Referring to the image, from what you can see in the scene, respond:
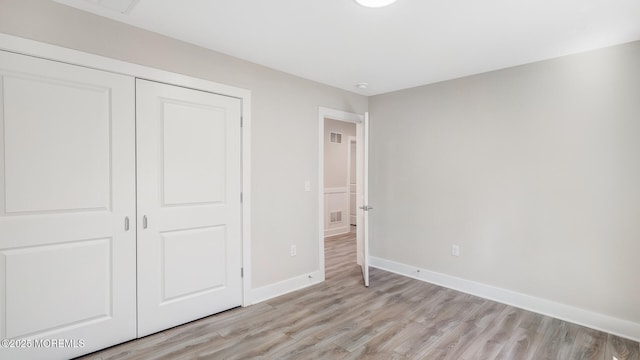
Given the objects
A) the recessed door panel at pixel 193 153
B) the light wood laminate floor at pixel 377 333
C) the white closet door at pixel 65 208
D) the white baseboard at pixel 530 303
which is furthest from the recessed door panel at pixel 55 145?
the white baseboard at pixel 530 303

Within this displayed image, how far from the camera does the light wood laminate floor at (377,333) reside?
2225 millimetres

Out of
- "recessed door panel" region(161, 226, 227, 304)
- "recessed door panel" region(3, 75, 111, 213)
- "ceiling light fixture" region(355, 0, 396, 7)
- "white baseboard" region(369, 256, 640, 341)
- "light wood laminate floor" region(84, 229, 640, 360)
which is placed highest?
"ceiling light fixture" region(355, 0, 396, 7)

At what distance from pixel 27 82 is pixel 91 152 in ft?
1.75

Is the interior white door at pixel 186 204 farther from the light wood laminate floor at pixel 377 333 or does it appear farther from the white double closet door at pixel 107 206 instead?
the light wood laminate floor at pixel 377 333

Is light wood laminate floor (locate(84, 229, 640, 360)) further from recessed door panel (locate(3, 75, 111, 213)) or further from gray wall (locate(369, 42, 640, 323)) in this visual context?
recessed door panel (locate(3, 75, 111, 213))

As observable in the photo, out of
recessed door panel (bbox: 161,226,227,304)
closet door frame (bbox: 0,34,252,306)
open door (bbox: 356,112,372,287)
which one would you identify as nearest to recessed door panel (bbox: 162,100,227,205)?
closet door frame (bbox: 0,34,252,306)

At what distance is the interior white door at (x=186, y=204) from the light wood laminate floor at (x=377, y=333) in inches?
8.2

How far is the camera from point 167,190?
250 centimetres

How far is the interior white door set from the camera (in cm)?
240

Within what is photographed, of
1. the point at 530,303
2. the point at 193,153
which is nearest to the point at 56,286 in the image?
the point at 193,153

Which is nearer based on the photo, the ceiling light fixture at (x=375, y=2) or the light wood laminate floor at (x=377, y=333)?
the ceiling light fixture at (x=375, y=2)

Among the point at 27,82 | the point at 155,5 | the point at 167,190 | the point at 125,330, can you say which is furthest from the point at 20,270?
the point at 155,5

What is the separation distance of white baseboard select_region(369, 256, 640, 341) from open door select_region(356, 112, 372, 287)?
57 centimetres

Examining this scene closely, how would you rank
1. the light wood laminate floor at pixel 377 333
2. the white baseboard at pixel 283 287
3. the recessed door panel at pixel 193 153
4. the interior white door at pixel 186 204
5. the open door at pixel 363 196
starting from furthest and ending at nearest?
the open door at pixel 363 196, the white baseboard at pixel 283 287, the recessed door panel at pixel 193 153, the interior white door at pixel 186 204, the light wood laminate floor at pixel 377 333
